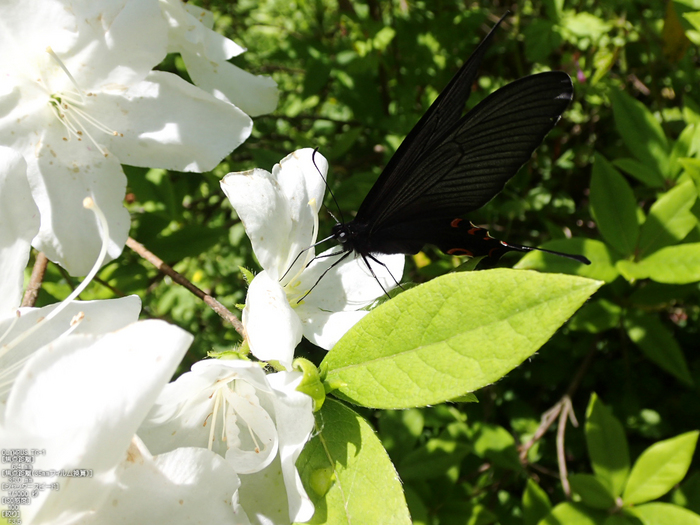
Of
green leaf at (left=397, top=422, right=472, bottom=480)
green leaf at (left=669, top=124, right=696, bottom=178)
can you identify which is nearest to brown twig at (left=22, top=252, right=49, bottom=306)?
green leaf at (left=397, top=422, right=472, bottom=480)

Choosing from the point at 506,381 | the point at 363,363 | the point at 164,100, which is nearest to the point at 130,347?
the point at 363,363

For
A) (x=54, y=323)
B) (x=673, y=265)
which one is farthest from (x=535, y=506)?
(x=54, y=323)

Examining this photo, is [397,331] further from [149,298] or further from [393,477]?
[149,298]

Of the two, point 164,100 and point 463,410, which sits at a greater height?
point 164,100

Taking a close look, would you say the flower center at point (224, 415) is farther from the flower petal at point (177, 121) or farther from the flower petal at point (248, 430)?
the flower petal at point (177, 121)

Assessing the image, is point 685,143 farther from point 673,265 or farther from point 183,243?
point 183,243

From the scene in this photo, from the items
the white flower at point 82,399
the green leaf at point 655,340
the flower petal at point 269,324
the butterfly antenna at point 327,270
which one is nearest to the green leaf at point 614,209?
the green leaf at point 655,340
